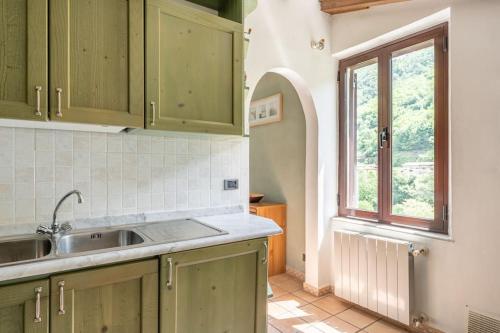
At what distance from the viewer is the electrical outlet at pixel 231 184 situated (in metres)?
2.05

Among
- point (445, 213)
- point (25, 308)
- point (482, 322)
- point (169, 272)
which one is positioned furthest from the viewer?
point (445, 213)

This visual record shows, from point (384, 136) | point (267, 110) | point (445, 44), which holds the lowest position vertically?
point (384, 136)

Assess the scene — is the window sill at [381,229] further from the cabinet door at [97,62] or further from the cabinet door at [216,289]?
the cabinet door at [97,62]

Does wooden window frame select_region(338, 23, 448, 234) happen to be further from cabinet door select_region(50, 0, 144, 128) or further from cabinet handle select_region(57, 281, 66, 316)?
cabinet handle select_region(57, 281, 66, 316)

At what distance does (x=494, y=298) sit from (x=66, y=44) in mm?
2788

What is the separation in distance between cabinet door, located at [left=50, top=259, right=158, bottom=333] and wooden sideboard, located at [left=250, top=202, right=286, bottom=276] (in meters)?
1.94

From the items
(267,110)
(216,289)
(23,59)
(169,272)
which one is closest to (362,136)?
(267,110)

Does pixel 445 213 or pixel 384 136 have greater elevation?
pixel 384 136

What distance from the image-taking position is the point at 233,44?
1721mm

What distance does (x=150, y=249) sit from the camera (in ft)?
4.00

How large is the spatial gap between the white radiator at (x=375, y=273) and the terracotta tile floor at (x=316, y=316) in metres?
0.10

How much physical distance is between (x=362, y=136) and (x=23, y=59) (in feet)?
8.27

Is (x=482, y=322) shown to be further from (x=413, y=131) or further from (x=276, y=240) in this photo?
(x=276, y=240)

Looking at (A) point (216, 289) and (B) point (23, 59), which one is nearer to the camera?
(B) point (23, 59)
